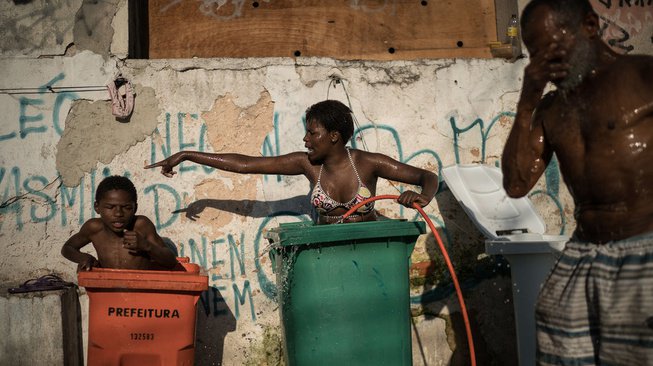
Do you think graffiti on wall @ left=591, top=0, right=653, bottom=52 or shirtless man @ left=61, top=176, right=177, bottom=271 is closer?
shirtless man @ left=61, top=176, right=177, bottom=271

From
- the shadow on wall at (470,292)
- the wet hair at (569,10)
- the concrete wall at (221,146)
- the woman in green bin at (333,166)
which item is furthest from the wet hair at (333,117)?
the wet hair at (569,10)

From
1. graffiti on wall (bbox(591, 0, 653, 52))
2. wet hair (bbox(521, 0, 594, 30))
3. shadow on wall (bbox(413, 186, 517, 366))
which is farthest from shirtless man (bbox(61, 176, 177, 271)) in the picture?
graffiti on wall (bbox(591, 0, 653, 52))

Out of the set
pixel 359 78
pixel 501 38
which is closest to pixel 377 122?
pixel 359 78

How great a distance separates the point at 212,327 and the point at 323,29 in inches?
98.5

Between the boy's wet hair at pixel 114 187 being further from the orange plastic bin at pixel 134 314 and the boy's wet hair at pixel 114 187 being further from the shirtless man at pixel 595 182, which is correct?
the shirtless man at pixel 595 182

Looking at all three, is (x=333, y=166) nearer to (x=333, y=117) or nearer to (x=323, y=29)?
(x=333, y=117)

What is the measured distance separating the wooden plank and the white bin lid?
117 cm

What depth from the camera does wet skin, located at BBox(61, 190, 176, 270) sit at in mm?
4523

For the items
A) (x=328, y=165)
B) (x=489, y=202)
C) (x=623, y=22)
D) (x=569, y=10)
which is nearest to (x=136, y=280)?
(x=328, y=165)

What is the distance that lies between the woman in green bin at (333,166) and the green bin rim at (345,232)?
1.76 ft

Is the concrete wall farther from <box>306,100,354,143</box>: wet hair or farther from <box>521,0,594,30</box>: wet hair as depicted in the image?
<box>521,0,594,30</box>: wet hair

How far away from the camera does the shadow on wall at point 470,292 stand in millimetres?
5258

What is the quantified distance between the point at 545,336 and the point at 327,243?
1.38m

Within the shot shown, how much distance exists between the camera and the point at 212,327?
5.12m
